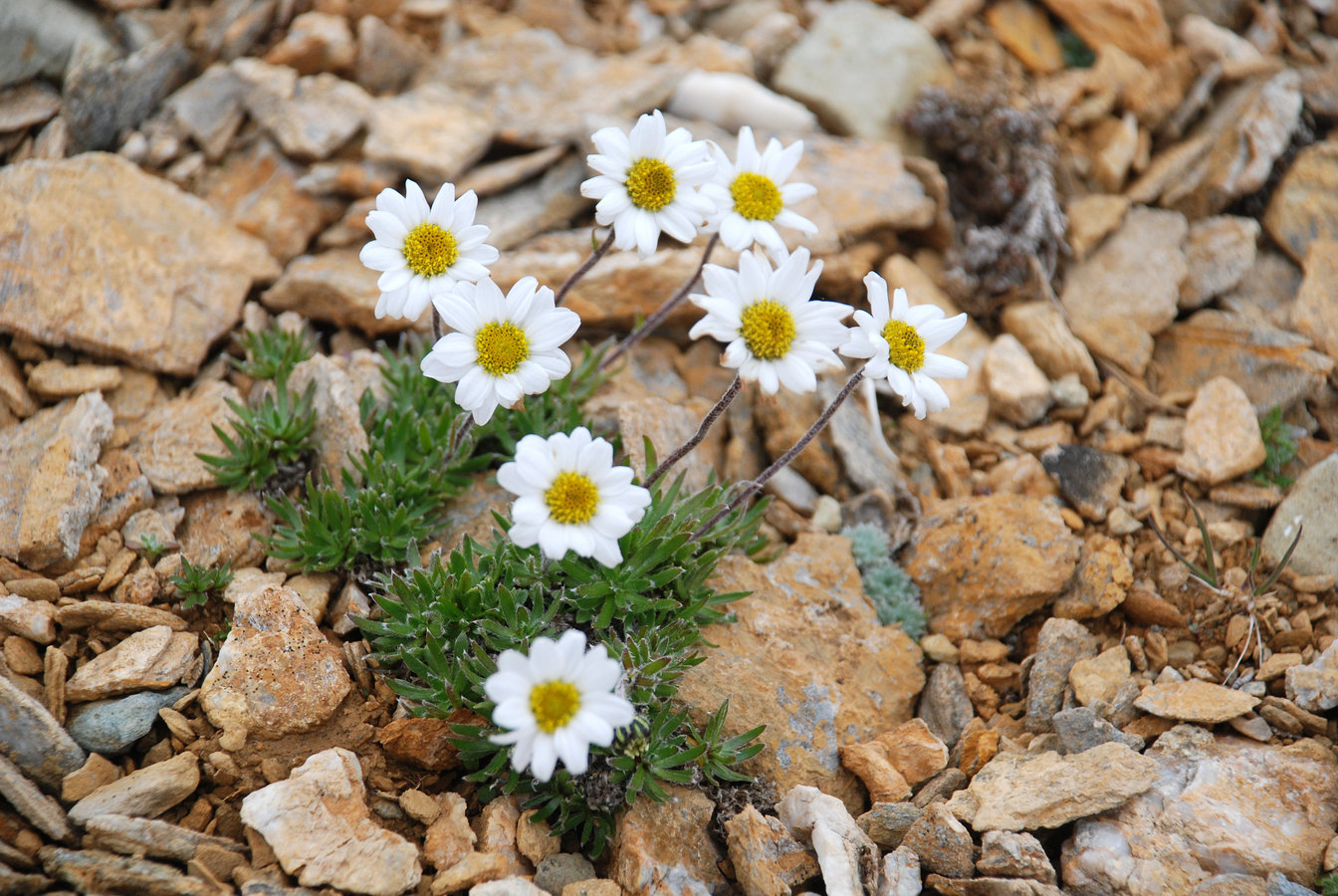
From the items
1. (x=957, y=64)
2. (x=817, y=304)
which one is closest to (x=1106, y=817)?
(x=817, y=304)

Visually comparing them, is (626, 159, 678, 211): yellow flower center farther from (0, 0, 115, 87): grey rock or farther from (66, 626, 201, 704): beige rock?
(0, 0, 115, 87): grey rock

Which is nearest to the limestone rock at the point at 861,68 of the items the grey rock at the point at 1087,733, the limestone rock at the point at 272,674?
the grey rock at the point at 1087,733

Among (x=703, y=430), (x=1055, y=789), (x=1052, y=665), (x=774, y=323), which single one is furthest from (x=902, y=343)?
(x=1055, y=789)

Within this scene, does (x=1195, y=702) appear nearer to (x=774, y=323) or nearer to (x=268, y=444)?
(x=774, y=323)

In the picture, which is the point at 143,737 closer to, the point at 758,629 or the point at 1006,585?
the point at 758,629

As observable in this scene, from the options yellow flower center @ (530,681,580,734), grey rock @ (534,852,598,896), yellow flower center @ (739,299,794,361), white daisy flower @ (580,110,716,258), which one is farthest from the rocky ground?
yellow flower center @ (739,299,794,361)

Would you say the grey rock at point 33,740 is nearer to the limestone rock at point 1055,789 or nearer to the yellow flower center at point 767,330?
the yellow flower center at point 767,330
